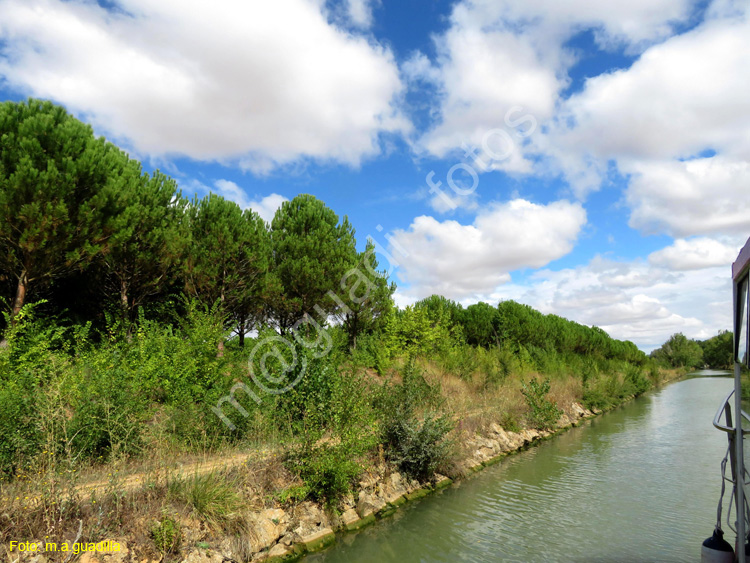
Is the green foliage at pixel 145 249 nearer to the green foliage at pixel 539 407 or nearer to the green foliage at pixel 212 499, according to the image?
the green foliage at pixel 212 499

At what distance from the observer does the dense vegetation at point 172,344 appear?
8797 millimetres

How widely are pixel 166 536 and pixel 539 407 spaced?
1908cm

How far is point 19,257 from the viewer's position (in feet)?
43.4

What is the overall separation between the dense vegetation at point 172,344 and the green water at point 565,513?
4.95 ft

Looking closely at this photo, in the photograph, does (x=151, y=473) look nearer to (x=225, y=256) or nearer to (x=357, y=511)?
(x=357, y=511)

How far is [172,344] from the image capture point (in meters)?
12.9

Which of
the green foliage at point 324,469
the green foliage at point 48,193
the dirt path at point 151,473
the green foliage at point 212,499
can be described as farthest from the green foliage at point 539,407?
the green foliage at point 48,193

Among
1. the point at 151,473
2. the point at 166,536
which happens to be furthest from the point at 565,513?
the point at 151,473

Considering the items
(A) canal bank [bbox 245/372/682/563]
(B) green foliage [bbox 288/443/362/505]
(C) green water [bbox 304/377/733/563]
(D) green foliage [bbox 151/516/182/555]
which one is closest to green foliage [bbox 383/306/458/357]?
Answer: (C) green water [bbox 304/377/733/563]

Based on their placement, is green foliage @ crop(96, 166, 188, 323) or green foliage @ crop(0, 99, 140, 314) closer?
green foliage @ crop(0, 99, 140, 314)

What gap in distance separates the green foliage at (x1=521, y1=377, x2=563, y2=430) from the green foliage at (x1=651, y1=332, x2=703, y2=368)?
9563 cm

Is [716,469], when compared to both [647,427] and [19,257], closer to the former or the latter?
[647,427]

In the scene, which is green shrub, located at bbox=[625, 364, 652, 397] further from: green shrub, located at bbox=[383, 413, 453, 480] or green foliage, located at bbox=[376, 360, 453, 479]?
green shrub, located at bbox=[383, 413, 453, 480]

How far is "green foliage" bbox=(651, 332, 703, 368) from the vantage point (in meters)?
106
